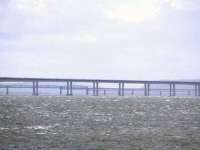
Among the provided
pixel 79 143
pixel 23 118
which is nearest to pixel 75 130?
pixel 79 143

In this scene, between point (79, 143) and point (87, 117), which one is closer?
point (79, 143)

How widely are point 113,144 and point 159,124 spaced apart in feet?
13.5

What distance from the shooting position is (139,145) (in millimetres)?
10148

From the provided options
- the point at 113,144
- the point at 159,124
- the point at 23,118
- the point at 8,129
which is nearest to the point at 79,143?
the point at 113,144

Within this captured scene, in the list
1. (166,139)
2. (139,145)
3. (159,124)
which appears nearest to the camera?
(139,145)

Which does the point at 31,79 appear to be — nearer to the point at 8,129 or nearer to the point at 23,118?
the point at 23,118

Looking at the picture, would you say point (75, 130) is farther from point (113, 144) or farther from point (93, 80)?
point (93, 80)

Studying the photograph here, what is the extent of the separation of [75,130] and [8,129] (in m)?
1.50

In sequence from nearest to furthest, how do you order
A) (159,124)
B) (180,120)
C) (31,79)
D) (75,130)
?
1. (75,130)
2. (159,124)
3. (180,120)
4. (31,79)

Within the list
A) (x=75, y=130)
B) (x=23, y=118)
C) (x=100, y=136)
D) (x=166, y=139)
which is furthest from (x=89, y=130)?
(x=23, y=118)

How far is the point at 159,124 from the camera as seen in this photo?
14.2 meters

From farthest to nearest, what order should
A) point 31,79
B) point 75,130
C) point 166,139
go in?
point 31,79
point 75,130
point 166,139

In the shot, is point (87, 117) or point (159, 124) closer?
point (159, 124)

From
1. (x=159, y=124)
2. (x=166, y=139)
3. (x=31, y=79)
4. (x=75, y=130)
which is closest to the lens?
(x=166, y=139)
